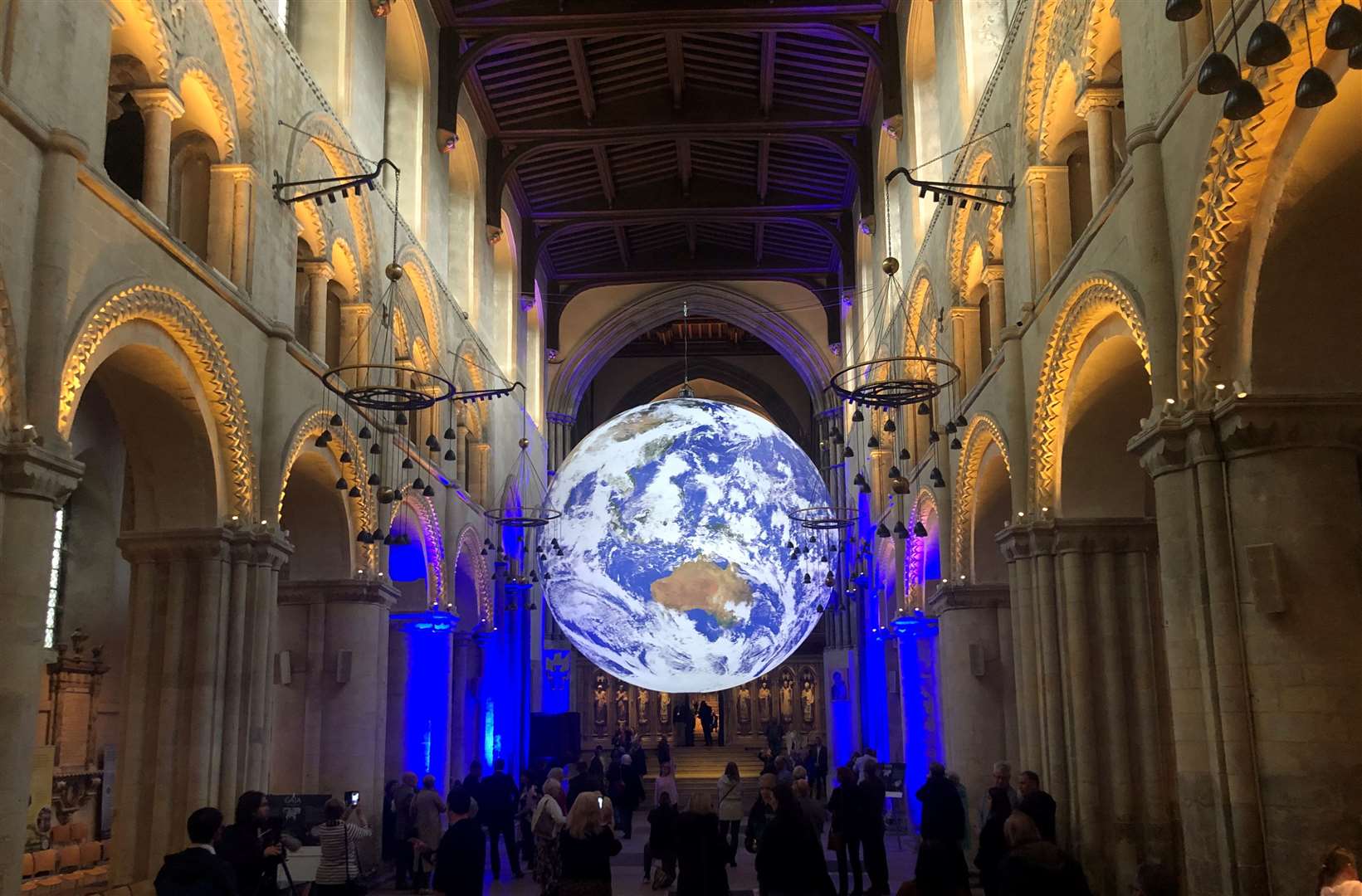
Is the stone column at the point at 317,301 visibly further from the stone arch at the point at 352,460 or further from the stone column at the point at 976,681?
the stone column at the point at 976,681

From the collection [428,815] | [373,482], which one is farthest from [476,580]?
[428,815]

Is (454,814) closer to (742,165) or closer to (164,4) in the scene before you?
(164,4)

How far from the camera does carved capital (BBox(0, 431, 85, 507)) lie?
7.25 m

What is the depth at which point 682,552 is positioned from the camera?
20875 mm

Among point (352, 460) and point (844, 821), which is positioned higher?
point (352, 460)

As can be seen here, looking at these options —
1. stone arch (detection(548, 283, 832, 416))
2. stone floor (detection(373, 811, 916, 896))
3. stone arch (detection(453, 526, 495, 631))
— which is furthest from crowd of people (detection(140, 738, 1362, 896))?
stone arch (detection(548, 283, 832, 416))

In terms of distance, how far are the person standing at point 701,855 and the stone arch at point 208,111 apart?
687 centimetres

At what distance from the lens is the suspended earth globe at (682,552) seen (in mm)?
20859

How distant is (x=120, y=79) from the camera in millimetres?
10578

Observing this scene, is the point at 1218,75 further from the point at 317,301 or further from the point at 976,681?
the point at 976,681

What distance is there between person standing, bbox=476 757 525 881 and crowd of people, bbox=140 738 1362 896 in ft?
0.07

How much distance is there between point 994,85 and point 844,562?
17605 millimetres

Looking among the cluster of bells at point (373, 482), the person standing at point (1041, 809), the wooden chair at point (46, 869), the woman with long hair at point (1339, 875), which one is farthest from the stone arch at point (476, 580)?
the woman with long hair at point (1339, 875)

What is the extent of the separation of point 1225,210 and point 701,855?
473 cm
